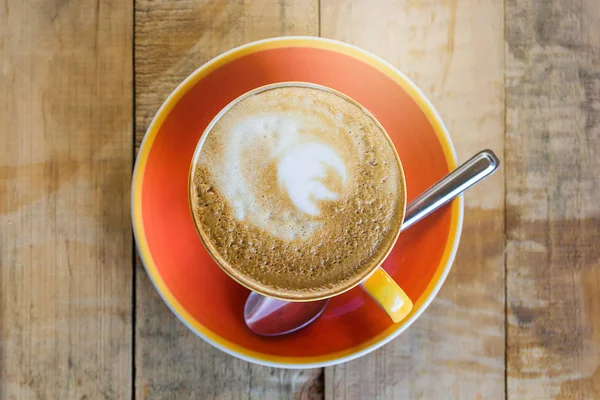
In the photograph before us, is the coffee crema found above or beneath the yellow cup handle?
above

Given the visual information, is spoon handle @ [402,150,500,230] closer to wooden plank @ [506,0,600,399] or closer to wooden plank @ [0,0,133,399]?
wooden plank @ [506,0,600,399]

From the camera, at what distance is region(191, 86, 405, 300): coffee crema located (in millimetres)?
642

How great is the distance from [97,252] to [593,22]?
0.85 metres

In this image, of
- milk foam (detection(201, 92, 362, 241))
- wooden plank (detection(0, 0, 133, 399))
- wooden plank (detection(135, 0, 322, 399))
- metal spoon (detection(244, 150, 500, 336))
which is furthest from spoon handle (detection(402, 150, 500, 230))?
wooden plank (detection(0, 0, 133, 399))

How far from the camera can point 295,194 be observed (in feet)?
2.10

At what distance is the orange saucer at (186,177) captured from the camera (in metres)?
0.73

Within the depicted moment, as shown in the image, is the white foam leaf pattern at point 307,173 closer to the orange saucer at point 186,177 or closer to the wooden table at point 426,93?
the orange saucer at point 186,177

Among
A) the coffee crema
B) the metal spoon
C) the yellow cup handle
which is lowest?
the metal spoon

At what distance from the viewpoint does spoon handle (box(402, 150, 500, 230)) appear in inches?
27.3

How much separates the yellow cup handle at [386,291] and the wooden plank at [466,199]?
0.19m

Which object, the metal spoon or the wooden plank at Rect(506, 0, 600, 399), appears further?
the wooden plank at Rect(506, 0, 600, 399)

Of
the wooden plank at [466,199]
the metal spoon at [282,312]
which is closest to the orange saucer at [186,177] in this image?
the metal spoon at [282,312]

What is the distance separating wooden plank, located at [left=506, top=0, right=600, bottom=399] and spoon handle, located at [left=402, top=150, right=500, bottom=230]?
0.19 m

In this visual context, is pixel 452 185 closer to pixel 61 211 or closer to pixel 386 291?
pixel 386 291
